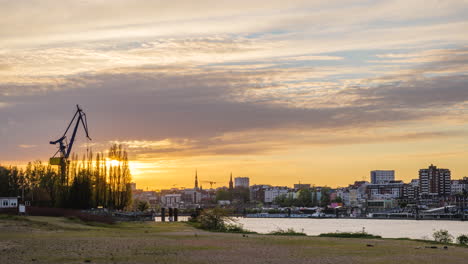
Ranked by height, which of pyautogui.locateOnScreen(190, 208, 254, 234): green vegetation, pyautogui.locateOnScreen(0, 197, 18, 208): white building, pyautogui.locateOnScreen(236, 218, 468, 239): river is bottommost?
pyautogui.locateOnScreen(236, 218, 468, 239): river

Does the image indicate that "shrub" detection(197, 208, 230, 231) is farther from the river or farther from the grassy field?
the grassy field

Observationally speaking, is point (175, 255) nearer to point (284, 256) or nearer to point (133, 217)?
point (284, 256)

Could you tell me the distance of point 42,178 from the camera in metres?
121

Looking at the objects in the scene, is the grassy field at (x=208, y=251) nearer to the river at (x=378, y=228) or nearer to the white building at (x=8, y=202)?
the river at (x=378, y=228)

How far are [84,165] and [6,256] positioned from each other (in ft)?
297

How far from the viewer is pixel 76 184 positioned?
103250mm

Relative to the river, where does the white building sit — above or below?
above

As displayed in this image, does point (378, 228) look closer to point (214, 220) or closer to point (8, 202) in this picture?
point (214, 220)

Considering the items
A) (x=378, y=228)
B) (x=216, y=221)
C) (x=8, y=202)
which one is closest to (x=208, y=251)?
(x=216, y=221)

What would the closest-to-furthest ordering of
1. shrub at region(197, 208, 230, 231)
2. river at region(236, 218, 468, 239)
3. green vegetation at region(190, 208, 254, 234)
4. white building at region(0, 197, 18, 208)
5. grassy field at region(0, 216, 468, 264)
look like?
grassy field at region(0, 216, 468, 264)
green vegetation at region(190, 208, 254, 234)
shrub at region(197, 208, 230, 231)
white building at region(0, 197, 18, 208)
river at region(236, 218, 468, 239)

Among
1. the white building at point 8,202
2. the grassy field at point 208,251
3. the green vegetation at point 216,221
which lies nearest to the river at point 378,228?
the green vegetation at point 216,221

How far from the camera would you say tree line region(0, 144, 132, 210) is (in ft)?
340

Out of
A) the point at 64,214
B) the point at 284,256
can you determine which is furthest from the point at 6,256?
the point at 64,214

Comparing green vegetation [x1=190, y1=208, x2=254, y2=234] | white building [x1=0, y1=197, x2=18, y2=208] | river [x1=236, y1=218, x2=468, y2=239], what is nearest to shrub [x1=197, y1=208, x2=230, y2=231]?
green vegetation [x1=190, y1=208, x2=254, y2=234]
